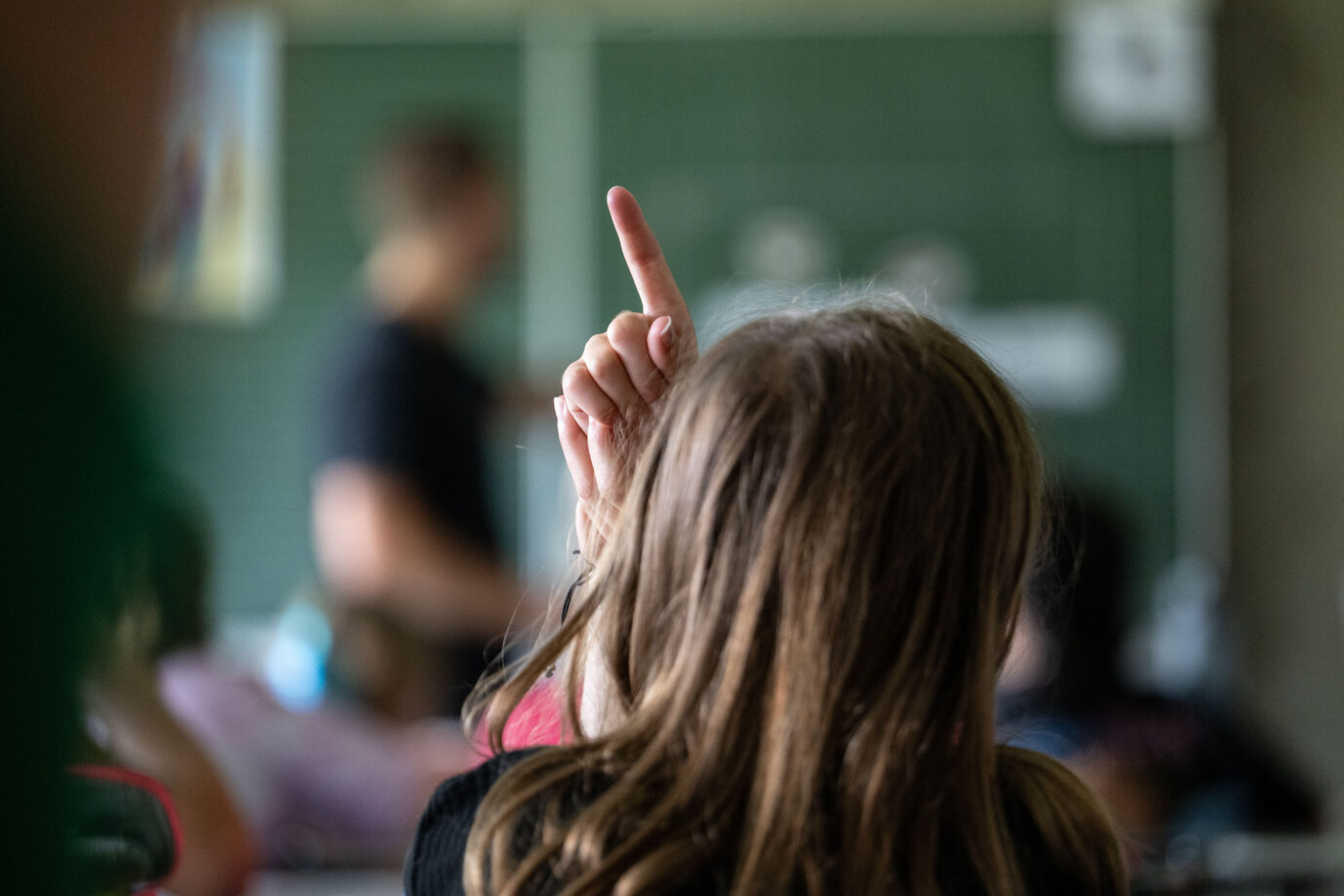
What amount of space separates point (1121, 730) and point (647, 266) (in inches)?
56.6

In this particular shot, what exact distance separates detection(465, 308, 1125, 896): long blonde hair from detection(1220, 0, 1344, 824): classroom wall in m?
2.56

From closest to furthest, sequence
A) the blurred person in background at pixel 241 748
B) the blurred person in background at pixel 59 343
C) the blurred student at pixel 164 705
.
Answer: the blurred person in background at pixel 59 343, the blurred student at pixel 164 705, the blurred person in background at pixel 241 748

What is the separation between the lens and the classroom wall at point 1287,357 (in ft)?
10.1

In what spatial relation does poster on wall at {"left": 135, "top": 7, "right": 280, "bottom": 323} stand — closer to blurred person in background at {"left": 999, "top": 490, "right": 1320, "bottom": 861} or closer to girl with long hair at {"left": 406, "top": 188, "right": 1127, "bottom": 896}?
girl with long hair at {"left": 406, "top": 188, "right": 1127, "bottom": 896}

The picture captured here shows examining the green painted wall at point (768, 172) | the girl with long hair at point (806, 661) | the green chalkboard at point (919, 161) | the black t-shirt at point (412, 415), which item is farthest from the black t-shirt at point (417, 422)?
the girl with long hair at point (806, 661)

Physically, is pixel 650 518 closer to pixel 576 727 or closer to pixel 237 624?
pixel 576 727

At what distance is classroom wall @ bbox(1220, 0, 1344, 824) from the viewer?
3064mm

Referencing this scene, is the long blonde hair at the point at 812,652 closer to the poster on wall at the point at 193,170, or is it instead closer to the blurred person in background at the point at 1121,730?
the poster on wall at the point at 193,170

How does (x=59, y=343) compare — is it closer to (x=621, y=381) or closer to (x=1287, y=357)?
(x=621, y=381)

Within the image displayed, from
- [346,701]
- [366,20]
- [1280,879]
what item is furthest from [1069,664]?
[366,20]

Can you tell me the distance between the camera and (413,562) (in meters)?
2.22

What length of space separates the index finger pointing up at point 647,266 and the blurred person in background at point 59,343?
19.9 inches

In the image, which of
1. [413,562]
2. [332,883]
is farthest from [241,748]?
[413,562]

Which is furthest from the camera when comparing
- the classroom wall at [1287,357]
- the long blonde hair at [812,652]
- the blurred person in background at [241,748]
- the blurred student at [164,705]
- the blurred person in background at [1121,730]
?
the classroom wall at [1287,357]
